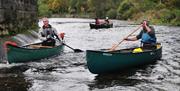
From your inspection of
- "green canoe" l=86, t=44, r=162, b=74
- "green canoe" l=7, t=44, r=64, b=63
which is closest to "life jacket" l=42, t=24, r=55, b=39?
"green canoe" l=7, t=44, r=64, b=63

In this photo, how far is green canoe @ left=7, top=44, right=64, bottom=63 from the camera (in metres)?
17.8

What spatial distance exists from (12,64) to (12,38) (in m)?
7.32

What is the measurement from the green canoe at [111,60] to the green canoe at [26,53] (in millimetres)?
4416

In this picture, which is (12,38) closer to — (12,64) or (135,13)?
(12,64)

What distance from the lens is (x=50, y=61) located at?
64.8 ft

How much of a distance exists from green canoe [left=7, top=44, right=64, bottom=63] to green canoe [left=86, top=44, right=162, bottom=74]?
14.5 ft

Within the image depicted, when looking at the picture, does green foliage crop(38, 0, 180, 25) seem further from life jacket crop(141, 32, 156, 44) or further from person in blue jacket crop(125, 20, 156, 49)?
life jacket crop(141, 32, 156, 44)

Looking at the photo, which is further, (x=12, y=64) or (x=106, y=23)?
(x=106, y=23)

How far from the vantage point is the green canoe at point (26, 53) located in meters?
17.8

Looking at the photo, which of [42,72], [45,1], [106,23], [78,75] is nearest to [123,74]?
[78,75]

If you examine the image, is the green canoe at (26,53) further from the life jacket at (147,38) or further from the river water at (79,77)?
the life jacket at (147,38)

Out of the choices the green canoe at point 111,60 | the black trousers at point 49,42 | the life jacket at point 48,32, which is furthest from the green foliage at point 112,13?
the green canoe at point 111,60

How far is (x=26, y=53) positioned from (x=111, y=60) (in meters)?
5.17

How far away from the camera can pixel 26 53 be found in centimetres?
1855
